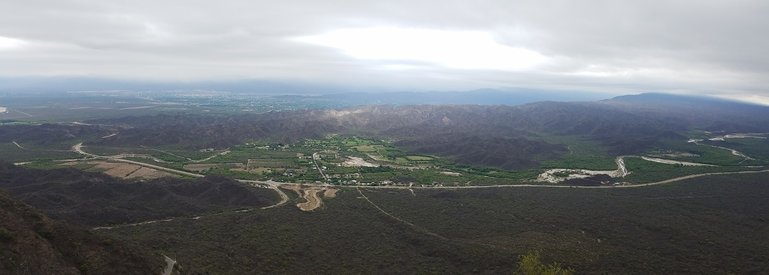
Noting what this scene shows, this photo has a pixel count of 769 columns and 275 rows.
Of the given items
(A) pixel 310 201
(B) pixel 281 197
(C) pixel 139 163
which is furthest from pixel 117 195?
(C) pixel 139 163

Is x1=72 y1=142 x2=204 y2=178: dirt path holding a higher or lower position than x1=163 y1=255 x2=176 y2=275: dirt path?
lower

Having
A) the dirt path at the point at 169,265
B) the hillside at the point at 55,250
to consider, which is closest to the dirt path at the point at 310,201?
the dirt path at the point at 169,265

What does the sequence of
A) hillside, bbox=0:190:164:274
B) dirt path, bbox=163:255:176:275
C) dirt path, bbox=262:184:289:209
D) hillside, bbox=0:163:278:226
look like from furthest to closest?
dirt path, bbox=262:184:289:209 < hillside, bbox=0:163:278:226 < dirt path, bbox=163:255:176:275 < hillside, bbox=0:190:164:274

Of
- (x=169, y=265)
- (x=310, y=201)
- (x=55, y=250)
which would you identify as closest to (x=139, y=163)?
(x=310, y=201)

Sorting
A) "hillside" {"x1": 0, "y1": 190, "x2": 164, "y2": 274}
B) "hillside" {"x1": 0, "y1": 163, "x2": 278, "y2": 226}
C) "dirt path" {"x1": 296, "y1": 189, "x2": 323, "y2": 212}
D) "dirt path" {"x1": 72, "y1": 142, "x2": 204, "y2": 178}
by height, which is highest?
"hillside" {"x1": 0, "y1": 190, "x2": 164, "y2": 274}

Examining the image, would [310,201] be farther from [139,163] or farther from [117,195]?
[139,163]

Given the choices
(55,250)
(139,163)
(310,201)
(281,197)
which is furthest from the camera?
(139,163)

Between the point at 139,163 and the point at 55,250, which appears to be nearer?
the point at 55,250

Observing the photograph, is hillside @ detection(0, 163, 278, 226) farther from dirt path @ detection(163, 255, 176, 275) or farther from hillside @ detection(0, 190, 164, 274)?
hillside @ detection(0, 190, 164, 274)

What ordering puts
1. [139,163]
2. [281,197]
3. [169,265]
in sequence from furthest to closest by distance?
[139,163]
[281,197]
[169,265]

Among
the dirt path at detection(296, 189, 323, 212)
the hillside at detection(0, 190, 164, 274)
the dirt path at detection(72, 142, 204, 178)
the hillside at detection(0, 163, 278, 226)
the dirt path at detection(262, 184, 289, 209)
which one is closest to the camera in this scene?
the hillside at detection(0, 190, 164, 274)

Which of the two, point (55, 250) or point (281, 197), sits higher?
point (55, 250)

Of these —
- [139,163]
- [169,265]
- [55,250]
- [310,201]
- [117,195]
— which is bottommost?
[139,163]

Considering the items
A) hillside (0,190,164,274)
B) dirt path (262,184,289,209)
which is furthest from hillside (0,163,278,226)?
hillside (0,190,164,274)
